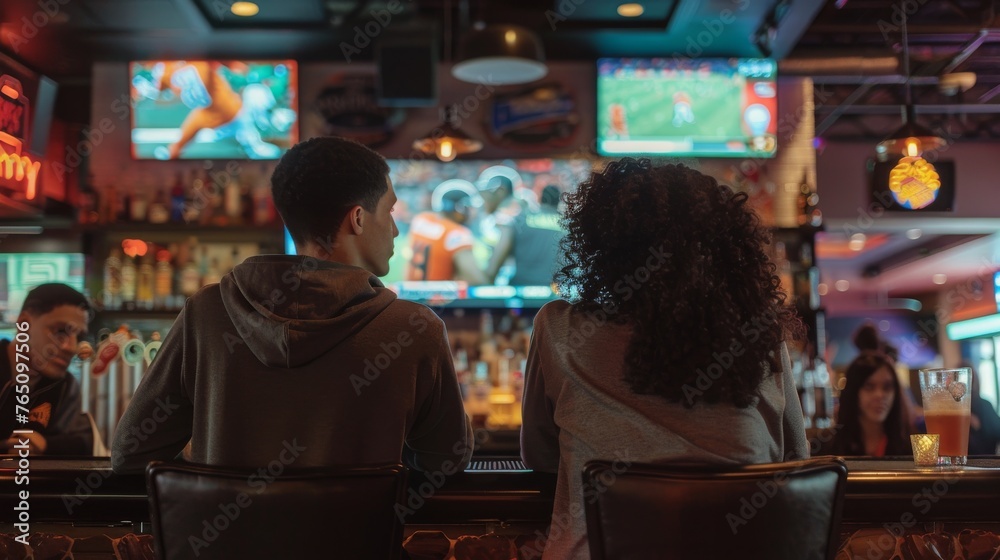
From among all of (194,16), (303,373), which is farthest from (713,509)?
(194,16)

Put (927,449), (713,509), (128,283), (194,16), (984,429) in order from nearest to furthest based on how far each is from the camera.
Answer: (713,509)
(927,449)
(984,429)
(194,16)
(128,283)

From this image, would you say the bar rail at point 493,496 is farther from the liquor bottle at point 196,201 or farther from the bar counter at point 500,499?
the liquor bottle at point 196,201

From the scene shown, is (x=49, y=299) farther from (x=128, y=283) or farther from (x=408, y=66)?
(x=408, y=66)

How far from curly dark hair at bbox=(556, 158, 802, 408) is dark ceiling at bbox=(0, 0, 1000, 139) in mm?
3547

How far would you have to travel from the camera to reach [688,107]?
5434mm

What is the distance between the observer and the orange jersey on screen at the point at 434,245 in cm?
538

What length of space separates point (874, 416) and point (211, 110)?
404cm

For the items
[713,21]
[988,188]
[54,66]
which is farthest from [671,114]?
[988,188]

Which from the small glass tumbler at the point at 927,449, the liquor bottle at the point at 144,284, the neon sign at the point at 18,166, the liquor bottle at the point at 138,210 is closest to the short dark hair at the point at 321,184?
the small glass tumbler at the point at 927,449

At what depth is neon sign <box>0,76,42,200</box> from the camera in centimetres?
341

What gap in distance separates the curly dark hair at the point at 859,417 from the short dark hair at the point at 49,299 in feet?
10.7

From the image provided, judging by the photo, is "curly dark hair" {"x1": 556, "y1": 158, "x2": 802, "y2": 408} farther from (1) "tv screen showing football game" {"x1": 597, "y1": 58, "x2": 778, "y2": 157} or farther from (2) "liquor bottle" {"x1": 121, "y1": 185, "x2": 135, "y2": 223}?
(2) "liquor bottle" {"x1": 121, "y1": 185, "x2": 135, "y2": 223}

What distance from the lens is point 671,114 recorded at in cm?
543

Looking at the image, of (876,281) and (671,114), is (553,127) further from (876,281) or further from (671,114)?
(876,281)
